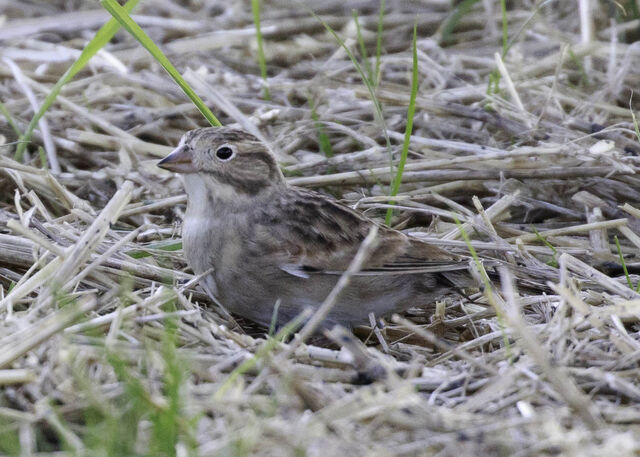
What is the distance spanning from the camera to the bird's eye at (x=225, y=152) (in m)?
4.14

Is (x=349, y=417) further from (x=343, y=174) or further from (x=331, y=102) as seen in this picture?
(x=331, y=102)

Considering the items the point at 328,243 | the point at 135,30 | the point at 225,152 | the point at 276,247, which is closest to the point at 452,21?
the point at 135,30

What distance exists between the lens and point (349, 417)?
2725 millimetres

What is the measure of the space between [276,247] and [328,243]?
0.66ft

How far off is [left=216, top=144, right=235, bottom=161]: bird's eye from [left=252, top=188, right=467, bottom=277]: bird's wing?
0.80 ft

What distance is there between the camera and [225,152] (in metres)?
4.16

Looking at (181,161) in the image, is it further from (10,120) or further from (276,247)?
(10,120)

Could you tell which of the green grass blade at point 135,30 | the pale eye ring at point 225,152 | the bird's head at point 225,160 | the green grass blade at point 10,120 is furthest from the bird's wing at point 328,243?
the green grass blade at point 10,120

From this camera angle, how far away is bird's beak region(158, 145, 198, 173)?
406 cm

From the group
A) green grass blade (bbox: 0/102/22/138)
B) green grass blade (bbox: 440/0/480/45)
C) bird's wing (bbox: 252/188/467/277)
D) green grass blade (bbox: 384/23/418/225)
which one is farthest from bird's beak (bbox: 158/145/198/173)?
green grass blade (bbox: 440/0/480/45)

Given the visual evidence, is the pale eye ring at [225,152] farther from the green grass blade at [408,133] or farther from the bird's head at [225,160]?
the green grass blade at [408,133]

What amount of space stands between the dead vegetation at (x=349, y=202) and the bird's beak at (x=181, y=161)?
0.65 feet

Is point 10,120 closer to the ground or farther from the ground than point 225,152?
farther from the ground

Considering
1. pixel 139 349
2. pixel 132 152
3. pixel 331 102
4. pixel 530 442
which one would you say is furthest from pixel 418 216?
pixel 530 442
